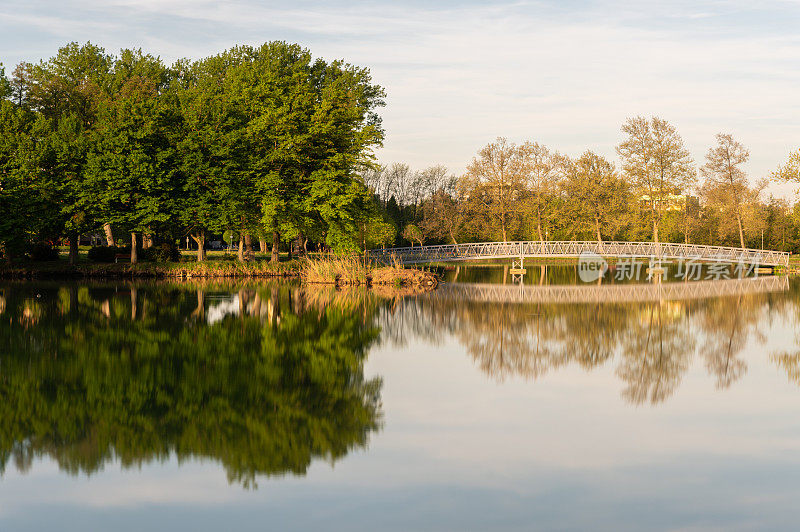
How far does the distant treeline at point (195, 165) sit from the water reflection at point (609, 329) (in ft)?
47.7

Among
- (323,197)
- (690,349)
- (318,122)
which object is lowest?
(690,349)

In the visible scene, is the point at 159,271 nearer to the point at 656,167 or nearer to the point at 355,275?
the point at 355,275

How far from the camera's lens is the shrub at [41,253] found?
5531cm

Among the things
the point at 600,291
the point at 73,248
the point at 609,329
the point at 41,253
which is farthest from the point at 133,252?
the point at 609,329

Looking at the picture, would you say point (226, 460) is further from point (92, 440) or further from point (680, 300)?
point (680, 300)

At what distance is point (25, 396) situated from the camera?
13.5 meters

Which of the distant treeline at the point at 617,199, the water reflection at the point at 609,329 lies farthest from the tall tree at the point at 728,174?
the water reflection at the point at 609,329

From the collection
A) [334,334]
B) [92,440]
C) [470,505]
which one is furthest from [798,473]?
[334,334]

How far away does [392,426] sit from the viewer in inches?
473

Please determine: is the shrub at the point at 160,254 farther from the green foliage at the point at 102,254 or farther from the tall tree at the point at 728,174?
the tall tree at the point at 728,174

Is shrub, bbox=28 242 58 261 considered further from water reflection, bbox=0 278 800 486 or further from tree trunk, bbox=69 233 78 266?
water reflection, bbox=0 278 800 486

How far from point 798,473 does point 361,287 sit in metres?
36.1

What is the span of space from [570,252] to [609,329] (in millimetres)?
39077

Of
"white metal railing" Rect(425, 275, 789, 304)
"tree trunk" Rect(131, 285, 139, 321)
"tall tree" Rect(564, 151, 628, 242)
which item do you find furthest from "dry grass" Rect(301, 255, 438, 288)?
"tall tree" Rect(564, 151, 628, 242)
